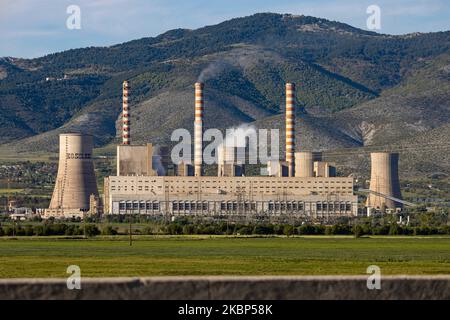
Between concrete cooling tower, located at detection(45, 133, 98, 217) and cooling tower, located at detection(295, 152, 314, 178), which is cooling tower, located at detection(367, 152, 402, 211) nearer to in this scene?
cooling tower, located at detection(295, 152, 314, 178)

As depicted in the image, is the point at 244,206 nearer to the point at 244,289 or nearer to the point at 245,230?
the point at 245,230

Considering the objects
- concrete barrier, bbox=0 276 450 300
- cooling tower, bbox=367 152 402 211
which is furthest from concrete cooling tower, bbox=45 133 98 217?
concrete barrier, bbox=0 276 450 300

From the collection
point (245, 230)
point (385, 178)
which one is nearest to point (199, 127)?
point (385, 178)

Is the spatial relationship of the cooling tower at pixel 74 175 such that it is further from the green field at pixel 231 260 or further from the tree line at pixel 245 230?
the green field at pixel 231 260

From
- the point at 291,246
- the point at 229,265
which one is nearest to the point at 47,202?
A: the point at 291,246

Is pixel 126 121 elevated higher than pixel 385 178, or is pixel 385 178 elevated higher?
pixel 126 121

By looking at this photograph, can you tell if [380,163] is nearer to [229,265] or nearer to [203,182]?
[203,182]

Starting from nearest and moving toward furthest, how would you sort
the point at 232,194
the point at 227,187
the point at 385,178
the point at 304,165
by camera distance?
1. the point at 385,178
2. the point at 232,194
3. the point at 227,187
4. the point at 304,165
